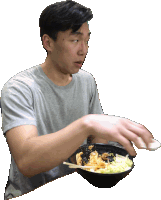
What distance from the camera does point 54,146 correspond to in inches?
43.0

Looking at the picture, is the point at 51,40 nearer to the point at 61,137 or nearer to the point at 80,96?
the point at 80,96

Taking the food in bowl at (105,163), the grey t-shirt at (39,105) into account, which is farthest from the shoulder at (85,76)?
the food in bowl at (105,163)

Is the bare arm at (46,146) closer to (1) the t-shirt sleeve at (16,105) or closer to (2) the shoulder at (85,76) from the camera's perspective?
(1) the t-shirt sleeve at (16,105)

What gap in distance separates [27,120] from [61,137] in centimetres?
30

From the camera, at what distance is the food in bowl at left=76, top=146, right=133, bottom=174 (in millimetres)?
1260

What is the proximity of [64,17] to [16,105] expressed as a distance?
0.65 meters

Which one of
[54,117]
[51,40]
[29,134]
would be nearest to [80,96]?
[54,117]

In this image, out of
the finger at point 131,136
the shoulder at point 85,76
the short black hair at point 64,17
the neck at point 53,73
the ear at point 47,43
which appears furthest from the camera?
the shoulder at point 85,76

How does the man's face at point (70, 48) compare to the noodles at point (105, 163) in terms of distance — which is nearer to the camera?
the noodles at point (105, 163)

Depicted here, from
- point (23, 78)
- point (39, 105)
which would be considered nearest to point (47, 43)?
point (23, 78)

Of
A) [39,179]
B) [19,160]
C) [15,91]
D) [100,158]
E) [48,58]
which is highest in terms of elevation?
[48,58]

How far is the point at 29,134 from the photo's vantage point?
3.92 ft

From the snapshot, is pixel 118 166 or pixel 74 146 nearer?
pixel 74 146

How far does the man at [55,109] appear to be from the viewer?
3.50 feet
